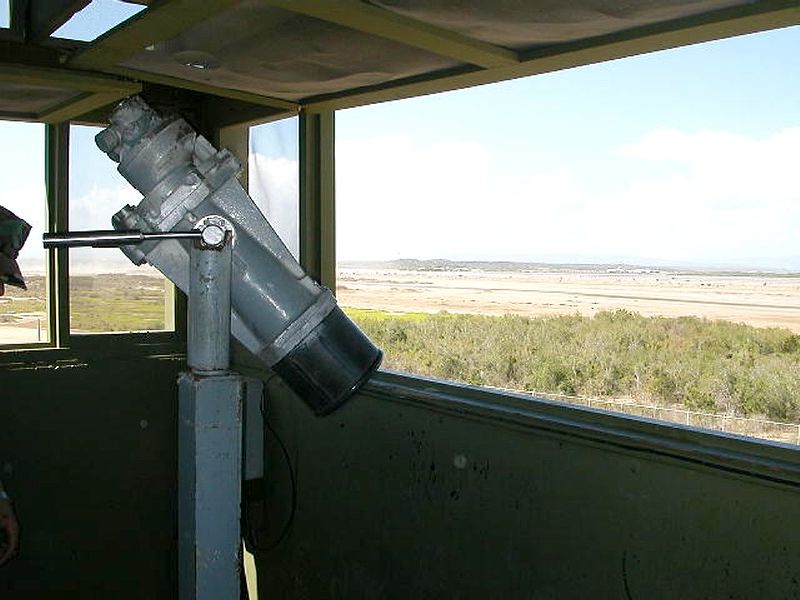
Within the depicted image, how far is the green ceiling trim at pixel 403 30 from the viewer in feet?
5.15

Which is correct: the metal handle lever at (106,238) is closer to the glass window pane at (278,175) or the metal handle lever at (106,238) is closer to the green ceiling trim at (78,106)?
the green ceiling trim at (78,106)

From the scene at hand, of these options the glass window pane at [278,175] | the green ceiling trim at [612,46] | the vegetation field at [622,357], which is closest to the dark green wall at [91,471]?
the glass window pane at [278,175]

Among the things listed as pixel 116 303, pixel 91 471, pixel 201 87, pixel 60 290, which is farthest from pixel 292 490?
pixel 201 87

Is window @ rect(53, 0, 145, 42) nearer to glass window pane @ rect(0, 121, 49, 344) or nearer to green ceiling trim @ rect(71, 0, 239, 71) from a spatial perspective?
green ceiling trim @ rect(71, 0, 239, 71)

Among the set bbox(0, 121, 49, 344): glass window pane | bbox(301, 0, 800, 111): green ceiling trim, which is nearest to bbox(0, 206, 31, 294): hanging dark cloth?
bbox(301, 0, 800, 111): green ceiling trim

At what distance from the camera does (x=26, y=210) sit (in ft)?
10.1

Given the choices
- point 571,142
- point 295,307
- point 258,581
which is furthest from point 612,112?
point 295,307

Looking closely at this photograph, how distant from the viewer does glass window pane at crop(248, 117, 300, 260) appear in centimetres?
308

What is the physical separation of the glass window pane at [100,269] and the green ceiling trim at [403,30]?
68.4 inches

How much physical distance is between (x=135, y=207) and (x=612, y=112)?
656cm

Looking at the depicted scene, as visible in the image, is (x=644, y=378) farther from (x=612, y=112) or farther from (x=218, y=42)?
(x=218, y=42)

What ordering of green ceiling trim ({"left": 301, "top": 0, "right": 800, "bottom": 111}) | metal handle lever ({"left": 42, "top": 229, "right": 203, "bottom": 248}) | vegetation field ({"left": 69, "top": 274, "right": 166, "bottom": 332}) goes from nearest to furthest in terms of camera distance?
A: 1. metal handle lever ({"left": 42, "top": 229, "right": 203, "bottom": 248})
2. green ceiling trim ({"left": 301, "top": 0, "right": 800, "bottom": 111})
3. vegetation field ({"left": 69, "top": 274, "right": 166, "bottom": 332})

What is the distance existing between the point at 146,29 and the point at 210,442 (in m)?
1.06

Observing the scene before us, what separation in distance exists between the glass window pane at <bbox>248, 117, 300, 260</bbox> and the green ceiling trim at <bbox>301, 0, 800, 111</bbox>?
2.39ft
